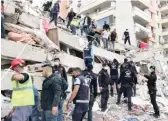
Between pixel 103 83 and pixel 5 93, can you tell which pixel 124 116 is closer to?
pixel 103 83

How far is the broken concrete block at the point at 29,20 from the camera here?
14719mm

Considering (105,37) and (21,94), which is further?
(105,37)

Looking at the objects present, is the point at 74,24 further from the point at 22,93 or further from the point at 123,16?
the point at 123,16

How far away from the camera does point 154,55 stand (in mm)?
23641

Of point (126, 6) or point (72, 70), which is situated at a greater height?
point (126, 6)

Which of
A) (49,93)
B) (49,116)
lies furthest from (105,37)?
(49,116)

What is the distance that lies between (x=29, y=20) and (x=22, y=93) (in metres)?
9.17

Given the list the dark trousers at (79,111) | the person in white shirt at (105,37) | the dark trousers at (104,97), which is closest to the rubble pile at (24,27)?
the dark trousers at (104,97)

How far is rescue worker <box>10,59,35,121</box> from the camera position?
6152mm

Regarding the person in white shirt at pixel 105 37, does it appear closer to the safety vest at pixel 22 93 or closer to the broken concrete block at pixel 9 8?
the broken concrete block at pixel 9 8

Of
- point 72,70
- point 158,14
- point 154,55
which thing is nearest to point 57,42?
point 72,70

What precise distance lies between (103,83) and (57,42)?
15.1 ft

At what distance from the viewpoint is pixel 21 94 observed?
20.5 ft

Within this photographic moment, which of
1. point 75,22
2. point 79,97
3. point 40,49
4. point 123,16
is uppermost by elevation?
point 123,16
